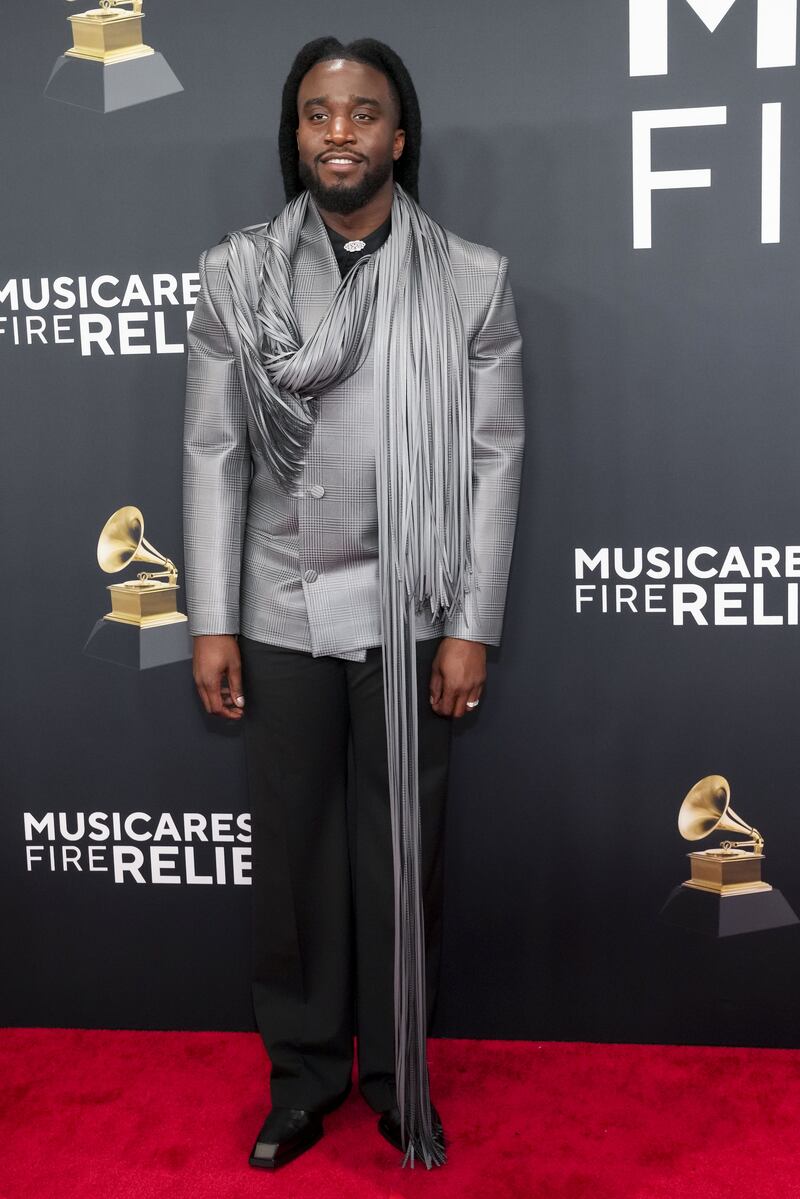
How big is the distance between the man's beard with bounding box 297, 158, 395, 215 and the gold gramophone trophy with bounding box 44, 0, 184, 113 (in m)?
0.51

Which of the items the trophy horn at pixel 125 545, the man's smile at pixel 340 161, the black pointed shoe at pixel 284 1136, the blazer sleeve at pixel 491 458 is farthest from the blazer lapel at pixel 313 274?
the black pointed shoe at pixel 284 1136

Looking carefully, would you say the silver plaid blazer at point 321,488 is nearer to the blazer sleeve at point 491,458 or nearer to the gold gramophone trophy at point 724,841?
the blazer sleeve at point 491,458

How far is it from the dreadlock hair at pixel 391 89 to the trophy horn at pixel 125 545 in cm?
71

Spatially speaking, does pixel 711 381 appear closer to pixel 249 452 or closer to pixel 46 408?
pixel 249 452

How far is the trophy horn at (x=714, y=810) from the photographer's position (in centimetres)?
231

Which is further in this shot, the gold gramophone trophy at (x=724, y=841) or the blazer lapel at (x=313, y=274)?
the gold gramophone trophy at (x=724, y=841)

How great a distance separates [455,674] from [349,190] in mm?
806

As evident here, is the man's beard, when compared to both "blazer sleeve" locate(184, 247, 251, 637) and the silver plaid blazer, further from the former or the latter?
"blazer sleeve" locate(184, 247, 251, 637)

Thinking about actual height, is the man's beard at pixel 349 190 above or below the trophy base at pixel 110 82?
below

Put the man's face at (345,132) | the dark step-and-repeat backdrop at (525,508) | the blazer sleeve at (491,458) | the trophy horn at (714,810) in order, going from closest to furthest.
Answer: the man's face at (345,132)
the blazer sleeve at (491,458)
the dark step-and-repeat backdrop at (525,508)
the trophy horn at (714,810)

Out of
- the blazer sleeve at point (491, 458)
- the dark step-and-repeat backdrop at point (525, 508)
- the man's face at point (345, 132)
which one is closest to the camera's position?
the man's face at point (345, 132)

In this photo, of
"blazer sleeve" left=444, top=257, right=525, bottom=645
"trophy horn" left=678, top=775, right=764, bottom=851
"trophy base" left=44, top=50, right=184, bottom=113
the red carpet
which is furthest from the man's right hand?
"trophy base" left=44, top=50, right=184, bottom=113

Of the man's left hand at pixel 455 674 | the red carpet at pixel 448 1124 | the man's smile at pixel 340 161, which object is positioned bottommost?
the red carpet at pixel 448 1124

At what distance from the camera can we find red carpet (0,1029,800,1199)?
1.95m
